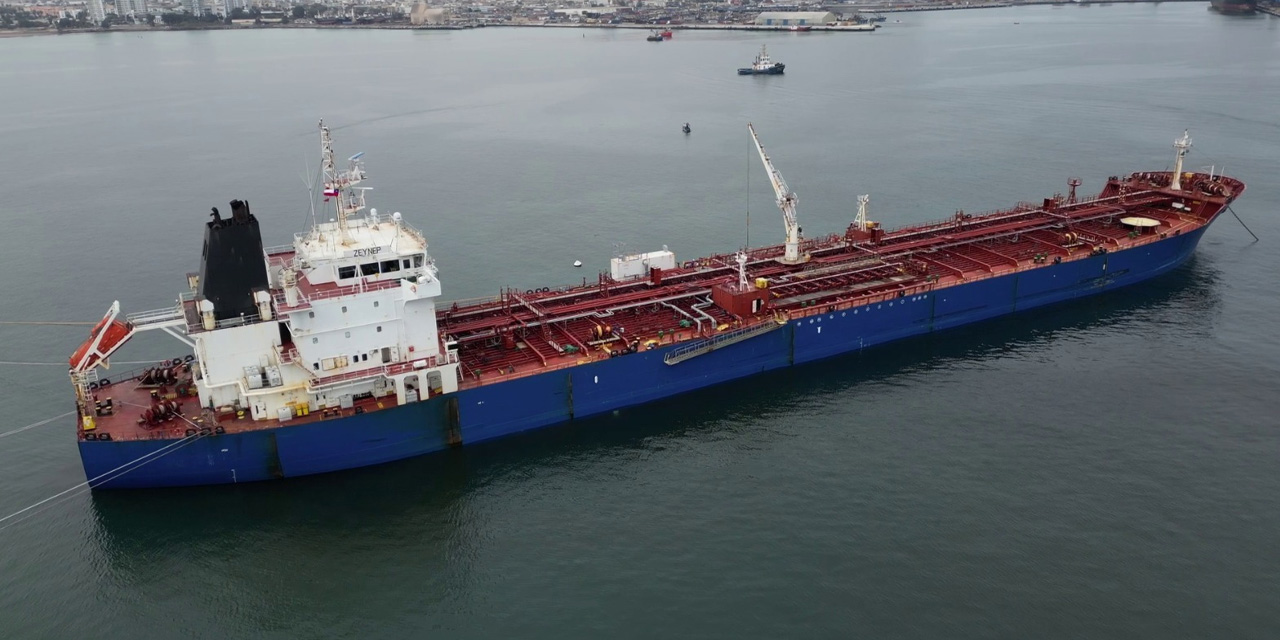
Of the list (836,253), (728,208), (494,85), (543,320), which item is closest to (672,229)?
(728,208)

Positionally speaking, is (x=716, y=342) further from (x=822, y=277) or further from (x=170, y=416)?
(x=170, y=416)

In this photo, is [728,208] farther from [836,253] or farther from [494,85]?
[494,85]

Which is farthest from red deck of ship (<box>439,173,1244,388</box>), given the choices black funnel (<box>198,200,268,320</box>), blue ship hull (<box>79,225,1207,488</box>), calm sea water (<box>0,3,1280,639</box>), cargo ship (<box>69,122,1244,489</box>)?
black funnel (<box>198,200,268,320</box>)

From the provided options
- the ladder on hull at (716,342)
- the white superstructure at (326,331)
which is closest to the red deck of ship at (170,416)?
the white superstructure at (326,331)

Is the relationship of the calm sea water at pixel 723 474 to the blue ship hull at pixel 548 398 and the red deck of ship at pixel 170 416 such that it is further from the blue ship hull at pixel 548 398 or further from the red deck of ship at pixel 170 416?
the red deck of ship at pixel 170 416

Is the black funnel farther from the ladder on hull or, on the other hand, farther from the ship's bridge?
the ladder on hull
